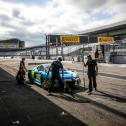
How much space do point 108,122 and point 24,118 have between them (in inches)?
95.2

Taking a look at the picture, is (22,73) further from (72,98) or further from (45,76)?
(72,98)

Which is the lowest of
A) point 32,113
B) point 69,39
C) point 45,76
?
point 32,113

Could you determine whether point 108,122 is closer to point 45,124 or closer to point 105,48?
point 45,124

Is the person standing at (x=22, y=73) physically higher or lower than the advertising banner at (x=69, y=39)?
lower

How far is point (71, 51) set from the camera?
8006 cm

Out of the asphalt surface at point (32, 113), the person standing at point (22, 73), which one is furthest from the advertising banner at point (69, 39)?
the asphalt surface at point (32, 113)

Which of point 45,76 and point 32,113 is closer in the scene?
point 32,113

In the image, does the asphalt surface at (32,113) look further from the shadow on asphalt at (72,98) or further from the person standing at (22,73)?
the person standing at (22,73)

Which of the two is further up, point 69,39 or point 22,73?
point 69,39

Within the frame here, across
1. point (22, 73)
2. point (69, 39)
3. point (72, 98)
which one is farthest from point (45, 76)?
point (69, 39)

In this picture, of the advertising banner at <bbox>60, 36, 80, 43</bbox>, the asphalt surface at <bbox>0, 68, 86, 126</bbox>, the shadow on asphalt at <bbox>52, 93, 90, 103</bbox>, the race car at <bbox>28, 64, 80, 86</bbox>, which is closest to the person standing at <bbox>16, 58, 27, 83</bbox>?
the race car at <bbox>28, 64, 80, 86</bbox>

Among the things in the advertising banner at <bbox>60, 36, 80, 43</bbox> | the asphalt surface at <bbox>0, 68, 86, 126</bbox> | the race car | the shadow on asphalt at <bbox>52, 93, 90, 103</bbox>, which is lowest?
the asphalt surface at <bbox>0, 68, 86, 126</bbox>

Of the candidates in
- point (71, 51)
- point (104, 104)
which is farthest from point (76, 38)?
point (104, 104)

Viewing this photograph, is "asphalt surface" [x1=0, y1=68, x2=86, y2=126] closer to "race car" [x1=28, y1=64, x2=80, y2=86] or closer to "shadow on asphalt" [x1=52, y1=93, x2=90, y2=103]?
"shadow on asphalt" [x1=52, y1=93, x2=90, y2=103]
